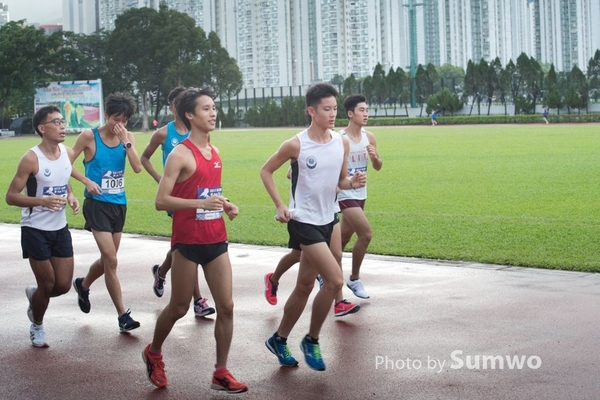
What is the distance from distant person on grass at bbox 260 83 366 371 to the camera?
661 centimetres

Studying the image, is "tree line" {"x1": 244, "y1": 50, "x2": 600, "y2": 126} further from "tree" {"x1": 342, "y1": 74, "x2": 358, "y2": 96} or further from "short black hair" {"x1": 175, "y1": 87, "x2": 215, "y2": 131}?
"short black hair" {"x1": 175, "y1": 87, "x2": 215, "y2": 131}

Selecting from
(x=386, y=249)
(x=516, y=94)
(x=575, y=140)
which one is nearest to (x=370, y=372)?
(x=386, y=249)

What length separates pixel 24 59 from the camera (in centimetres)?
8488

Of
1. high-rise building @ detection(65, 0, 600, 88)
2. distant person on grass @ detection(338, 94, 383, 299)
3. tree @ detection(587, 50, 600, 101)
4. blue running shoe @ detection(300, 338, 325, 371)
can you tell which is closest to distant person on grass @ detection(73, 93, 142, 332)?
blue running shoe @ detection(300, 338, 325, 371)

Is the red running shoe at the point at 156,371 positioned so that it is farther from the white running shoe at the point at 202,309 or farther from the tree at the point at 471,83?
the tree at the point at 471,83

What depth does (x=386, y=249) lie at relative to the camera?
12539mm

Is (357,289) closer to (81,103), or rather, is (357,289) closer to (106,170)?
(106,170)

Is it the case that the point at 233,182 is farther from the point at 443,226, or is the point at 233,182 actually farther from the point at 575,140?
the point at 575,140

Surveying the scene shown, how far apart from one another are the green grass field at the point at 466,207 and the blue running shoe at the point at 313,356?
496 cm

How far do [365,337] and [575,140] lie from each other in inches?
1303

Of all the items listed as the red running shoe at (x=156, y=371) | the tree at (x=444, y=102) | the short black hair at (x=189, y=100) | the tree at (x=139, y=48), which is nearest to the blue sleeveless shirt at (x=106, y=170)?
the short black hair at (x=189, y=100)

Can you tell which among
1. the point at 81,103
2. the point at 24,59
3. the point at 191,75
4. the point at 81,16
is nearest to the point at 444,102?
the point at 191,75

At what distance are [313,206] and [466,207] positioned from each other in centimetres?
1112

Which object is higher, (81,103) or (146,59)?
→ (146,59)
